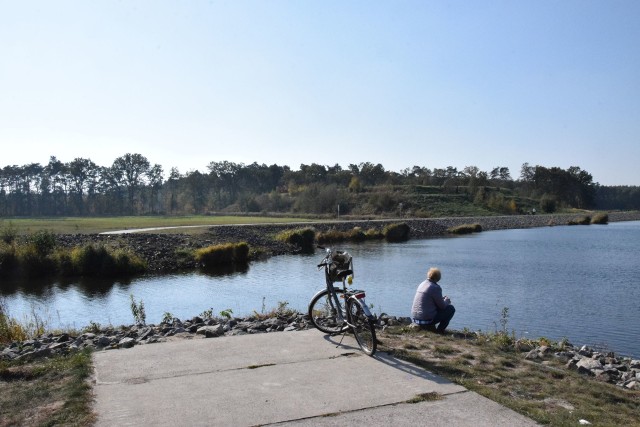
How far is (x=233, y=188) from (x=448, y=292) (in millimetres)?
95218

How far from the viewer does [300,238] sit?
143 feet

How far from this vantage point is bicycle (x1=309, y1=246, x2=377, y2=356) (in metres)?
7.25

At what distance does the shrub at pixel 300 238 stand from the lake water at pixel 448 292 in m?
7.32

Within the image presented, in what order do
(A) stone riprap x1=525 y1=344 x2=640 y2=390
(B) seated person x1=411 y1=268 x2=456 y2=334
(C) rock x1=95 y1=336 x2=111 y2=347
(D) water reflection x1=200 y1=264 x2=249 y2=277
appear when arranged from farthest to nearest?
(D) water reflection x1=200 y1=264 x2=249 y2=277, (B) seated person x1=411 y1=268 x2=456 y2=334, (C) rock x1=95 y1=336 x2=111 y2=347, (A) stone riprap x1=525 y1=344 x2=640 y2=390

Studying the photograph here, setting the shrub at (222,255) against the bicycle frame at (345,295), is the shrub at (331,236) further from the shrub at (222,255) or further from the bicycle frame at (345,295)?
the bicycle frame at (345,295)

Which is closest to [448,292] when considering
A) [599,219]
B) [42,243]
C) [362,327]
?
[362,327]

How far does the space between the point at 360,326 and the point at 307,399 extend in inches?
83.5

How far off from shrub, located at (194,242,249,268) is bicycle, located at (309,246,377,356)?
78.7 ft

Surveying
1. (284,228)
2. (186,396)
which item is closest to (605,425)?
(186,396)

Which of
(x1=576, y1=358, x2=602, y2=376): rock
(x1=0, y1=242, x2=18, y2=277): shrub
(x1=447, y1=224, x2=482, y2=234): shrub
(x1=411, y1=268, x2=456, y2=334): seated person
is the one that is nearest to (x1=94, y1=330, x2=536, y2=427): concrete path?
(x1=411, y1=268, x2=456, y2=334): seated person

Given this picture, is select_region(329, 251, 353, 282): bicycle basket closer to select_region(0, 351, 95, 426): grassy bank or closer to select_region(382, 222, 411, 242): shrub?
select_region(0, 351, 95, 426): grassy bank

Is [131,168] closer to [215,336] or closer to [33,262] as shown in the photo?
[33,262]

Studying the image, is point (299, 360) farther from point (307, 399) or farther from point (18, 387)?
point (18, 387)

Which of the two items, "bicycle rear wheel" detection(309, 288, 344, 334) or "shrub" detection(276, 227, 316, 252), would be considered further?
"shrub" detection(276, 227, 316, 252)
